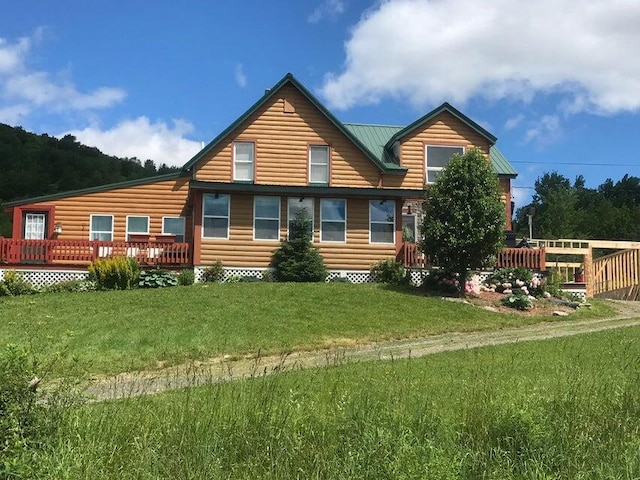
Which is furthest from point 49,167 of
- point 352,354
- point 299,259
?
point 352,354

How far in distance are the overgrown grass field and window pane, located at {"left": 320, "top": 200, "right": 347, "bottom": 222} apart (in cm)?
1600

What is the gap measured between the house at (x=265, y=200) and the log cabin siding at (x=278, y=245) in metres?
0.04

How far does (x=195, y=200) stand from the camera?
2122 centimetres

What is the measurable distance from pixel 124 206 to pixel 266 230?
5881mm

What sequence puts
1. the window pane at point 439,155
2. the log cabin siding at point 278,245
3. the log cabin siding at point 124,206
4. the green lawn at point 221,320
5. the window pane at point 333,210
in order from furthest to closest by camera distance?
the window pane at point 439,155 → the log cabin siding at point 124,206 → the window pane at point 333,210 → the log cabin siding at point 278,245 → the green lawn at point 221,320

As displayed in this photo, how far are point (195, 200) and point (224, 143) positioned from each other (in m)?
2.38

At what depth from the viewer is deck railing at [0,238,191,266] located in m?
20.5

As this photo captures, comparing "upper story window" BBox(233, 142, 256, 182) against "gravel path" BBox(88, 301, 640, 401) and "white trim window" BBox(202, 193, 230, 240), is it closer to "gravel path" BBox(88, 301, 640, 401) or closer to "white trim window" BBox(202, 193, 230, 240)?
"white trim window" BBox(202, 193, 230, 240)

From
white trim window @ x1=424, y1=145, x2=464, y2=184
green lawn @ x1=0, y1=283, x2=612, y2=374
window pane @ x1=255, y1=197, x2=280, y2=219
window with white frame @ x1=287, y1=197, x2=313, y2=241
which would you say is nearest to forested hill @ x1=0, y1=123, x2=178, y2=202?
window pane @ x1=255, y1=197, x2=280, y2=219

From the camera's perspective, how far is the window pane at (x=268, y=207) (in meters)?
21.6

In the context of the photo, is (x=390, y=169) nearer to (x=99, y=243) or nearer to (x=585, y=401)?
(x=99, y=243)

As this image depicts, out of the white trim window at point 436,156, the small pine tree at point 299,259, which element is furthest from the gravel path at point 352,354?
the white trim window at point 436,156

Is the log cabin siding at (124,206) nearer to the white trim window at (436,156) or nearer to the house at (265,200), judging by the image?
the house at (265,200)

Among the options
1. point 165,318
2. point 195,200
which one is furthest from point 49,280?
point 165,318
